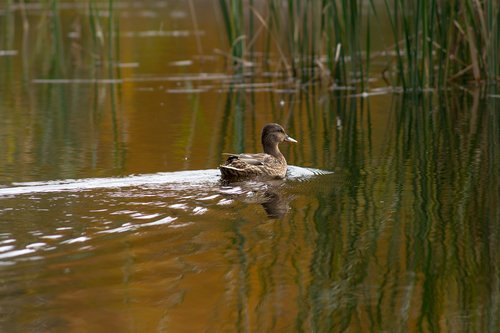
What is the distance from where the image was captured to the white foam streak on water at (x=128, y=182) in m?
6.90

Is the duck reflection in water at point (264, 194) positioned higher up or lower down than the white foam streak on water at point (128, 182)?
lower down

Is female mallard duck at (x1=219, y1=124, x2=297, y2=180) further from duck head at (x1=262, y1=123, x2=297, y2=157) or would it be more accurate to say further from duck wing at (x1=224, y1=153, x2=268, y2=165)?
A: duck head at (x1=262, y1=123, x2=297, y2=157)

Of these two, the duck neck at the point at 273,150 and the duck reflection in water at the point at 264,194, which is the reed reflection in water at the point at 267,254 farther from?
the duck neck at the point at 273,150

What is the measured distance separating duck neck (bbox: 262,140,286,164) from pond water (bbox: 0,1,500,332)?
20cm

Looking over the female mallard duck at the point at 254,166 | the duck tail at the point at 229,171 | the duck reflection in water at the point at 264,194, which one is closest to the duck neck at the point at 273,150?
the female mallard duck at the point at 254,166

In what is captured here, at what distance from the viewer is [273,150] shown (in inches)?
324

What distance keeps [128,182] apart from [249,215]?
1.18 m

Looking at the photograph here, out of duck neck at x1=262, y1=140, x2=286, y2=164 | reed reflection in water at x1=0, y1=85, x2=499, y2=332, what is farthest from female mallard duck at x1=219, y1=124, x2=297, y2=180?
reed reflection in water at x1=0, y1=85, x2=499, y2=332

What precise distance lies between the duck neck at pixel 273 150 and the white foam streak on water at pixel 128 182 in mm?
279

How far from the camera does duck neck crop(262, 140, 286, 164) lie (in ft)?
26.4

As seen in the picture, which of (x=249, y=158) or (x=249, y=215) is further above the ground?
(x=249, y=158)

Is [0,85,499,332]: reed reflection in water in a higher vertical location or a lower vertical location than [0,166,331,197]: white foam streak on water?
lower

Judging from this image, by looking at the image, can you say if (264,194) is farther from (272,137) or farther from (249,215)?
(272,137)

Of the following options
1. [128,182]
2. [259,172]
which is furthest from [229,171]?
[128,182]
